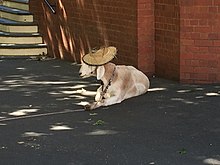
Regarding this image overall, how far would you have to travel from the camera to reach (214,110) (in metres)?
8.12

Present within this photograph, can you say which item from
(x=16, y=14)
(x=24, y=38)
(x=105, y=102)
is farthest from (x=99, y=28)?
(x=16, y=14)

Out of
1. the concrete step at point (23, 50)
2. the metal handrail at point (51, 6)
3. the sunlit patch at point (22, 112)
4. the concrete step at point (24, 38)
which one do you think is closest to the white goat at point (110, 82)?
the sunlit patch at point (22, 112)

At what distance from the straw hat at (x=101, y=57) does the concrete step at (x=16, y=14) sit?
21.6 feet

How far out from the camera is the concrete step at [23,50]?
1398 centimetres

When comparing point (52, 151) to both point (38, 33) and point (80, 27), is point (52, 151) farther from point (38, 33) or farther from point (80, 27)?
point (38, 33)

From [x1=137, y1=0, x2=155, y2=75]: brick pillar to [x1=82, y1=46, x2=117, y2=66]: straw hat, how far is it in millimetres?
2028

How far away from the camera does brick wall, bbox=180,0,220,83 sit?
9.68 metres

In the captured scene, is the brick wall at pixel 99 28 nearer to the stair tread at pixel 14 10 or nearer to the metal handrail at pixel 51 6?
the metal handrail at pixel 51 6

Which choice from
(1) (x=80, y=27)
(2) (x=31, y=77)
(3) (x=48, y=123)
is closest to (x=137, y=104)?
(3) (x=48, y=123)

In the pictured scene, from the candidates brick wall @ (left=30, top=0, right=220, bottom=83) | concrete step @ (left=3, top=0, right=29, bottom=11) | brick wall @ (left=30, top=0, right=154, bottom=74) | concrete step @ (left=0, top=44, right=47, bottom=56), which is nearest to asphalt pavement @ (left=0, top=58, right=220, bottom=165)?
brick wall @ (left=30, top=0, right=220, bottom=83)

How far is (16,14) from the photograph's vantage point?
1506cm

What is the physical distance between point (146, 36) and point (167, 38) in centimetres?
43

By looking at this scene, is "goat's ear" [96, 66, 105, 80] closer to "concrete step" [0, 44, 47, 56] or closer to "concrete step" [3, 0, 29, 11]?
"concrete step" [0, 44, 47, 56]

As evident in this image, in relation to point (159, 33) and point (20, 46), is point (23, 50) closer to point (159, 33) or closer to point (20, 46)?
point (20, 46)
